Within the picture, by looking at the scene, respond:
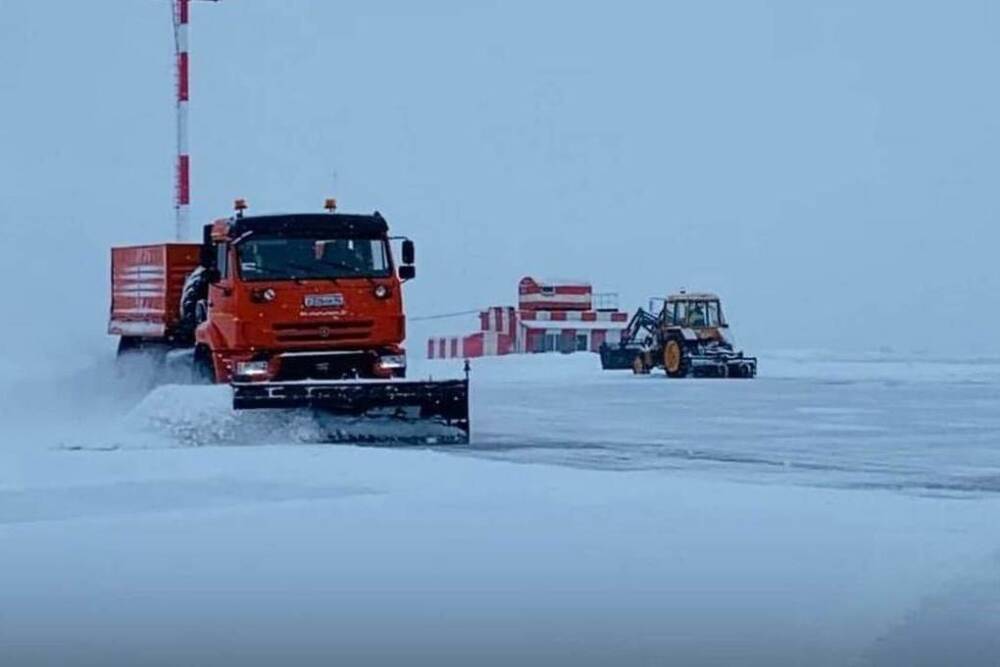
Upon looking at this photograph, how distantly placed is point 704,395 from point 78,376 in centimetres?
1114

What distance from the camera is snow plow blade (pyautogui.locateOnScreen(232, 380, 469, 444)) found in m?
17.1

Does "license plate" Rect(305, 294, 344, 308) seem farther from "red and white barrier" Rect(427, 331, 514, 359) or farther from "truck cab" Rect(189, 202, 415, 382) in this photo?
"red and white barrier" Rect(427, 331, 514, 359)

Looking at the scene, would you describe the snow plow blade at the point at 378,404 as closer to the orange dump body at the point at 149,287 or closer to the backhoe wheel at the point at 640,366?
the orange dump body at the point at 149,287

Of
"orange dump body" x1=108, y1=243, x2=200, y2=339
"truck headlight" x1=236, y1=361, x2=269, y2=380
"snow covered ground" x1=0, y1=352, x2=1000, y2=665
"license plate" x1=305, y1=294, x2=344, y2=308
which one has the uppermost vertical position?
"orange dump body" x1=108, y1=243, x2=200, y2=339

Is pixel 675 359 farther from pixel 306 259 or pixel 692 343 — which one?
pixel 306 259

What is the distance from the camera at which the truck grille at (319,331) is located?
18.4 m

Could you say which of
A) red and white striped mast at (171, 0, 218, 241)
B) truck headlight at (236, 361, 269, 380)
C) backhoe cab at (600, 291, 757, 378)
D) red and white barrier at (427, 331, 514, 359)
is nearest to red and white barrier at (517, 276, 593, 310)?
red and white barrier at (427, 331, 514, 359)

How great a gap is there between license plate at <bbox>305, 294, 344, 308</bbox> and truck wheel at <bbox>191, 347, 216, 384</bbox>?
1.55 meters

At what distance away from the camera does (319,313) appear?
18406 millimetres

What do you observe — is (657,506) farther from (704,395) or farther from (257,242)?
(704,395)

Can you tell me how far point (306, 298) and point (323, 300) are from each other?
188 mm

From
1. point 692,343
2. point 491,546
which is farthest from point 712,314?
point 491,546

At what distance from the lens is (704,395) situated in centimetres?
3009

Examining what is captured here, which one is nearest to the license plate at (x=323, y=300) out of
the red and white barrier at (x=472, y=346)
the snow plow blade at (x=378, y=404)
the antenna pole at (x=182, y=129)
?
the snow plow blade at (x=378, y=404)
